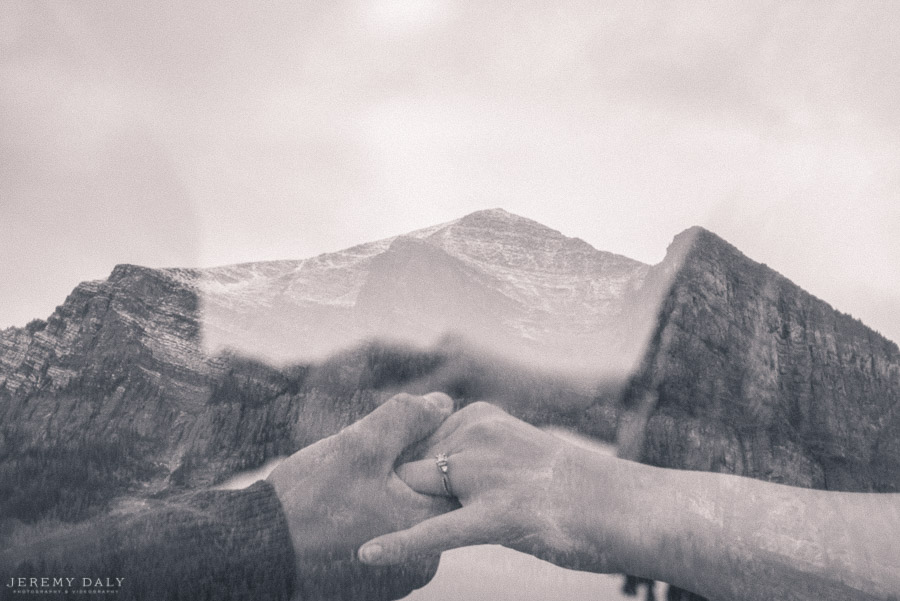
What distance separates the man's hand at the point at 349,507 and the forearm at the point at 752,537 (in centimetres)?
137

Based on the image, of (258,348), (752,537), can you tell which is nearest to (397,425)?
(752,537)

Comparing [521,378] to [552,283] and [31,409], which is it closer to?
[552,283]

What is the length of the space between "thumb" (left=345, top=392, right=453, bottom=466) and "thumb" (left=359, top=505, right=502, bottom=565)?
62 centimetres

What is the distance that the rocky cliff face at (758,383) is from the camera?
12547 mm

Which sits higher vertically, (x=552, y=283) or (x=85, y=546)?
(x=552, y=283)

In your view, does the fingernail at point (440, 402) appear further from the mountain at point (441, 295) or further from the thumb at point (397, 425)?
the mountain at point (441, 295)

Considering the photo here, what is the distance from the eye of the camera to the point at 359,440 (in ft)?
13.6

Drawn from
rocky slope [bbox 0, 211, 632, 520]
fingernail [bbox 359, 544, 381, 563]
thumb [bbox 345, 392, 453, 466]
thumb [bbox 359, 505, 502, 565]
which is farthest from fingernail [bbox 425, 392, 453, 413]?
rocky slope [bbox 0, 211, 632, 520]

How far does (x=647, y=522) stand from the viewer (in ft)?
11.7

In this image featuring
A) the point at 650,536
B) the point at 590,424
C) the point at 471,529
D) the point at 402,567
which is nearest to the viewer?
the point at 650,536

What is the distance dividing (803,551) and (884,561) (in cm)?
36

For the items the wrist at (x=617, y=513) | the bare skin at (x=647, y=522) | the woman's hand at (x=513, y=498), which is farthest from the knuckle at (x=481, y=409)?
the wrist at (x=617, y=513)

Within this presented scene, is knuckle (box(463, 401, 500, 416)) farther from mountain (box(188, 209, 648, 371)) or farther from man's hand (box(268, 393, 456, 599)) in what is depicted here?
mountain (box(188, 209, 648, 371))

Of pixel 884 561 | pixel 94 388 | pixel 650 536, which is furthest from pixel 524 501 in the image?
pixel 94 388
